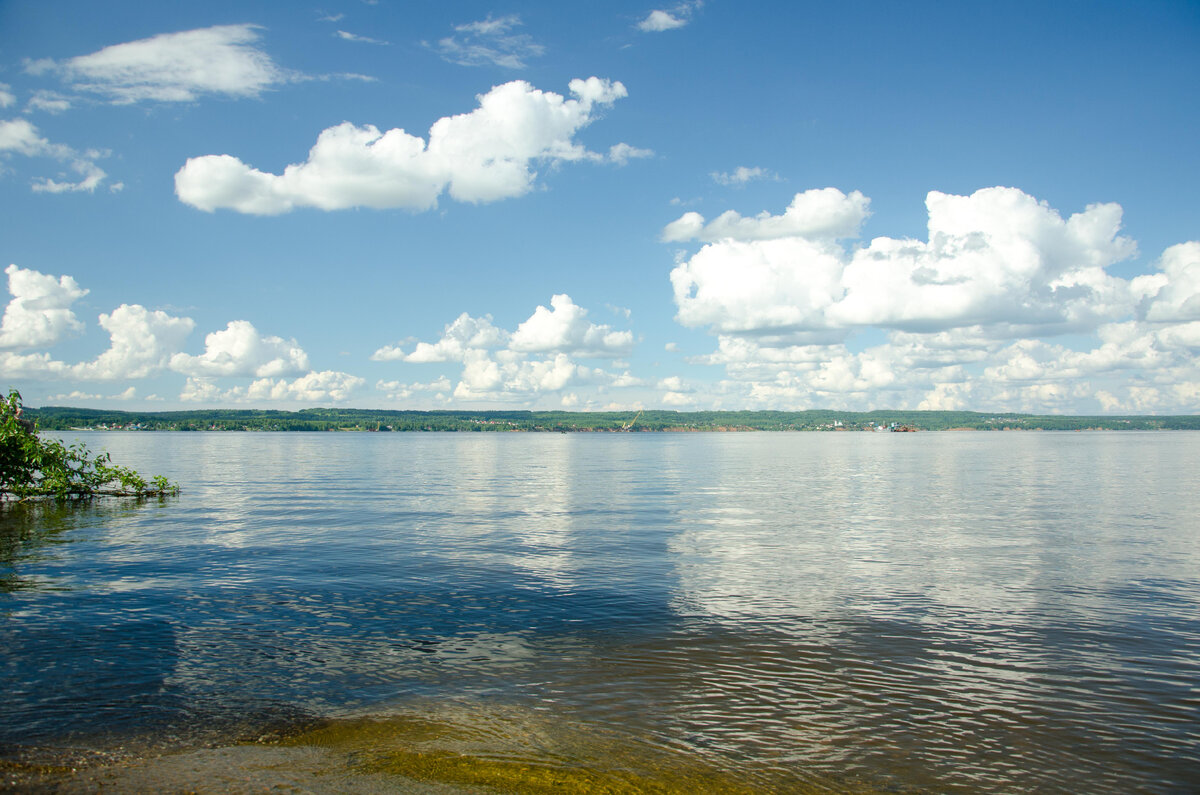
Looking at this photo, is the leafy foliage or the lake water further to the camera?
Answer: the leafy foliage

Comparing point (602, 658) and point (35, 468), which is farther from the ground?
point (35, 468)

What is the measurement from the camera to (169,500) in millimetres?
51812

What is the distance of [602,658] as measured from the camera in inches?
640

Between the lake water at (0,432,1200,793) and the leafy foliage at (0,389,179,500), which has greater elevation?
the leafy foliage at (0,389,179,500)

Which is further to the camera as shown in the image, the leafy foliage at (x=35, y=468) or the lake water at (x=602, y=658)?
the leafy foliage at (x=35, y=468)

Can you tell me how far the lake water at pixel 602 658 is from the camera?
1103 centimetres

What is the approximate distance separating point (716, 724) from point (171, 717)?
9.84 m

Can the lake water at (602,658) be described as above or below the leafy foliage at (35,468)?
below

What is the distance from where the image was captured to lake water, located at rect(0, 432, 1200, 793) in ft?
36.2

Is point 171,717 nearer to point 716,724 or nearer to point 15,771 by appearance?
point 15,771

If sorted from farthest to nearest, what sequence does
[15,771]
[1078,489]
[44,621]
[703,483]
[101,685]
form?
[703,483], [1078,489], [44,621], [101,685], [15,771]

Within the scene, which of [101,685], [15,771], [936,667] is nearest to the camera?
[15,771]

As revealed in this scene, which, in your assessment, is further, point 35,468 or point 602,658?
point 35,468

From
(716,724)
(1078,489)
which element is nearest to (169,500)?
(716,724)
